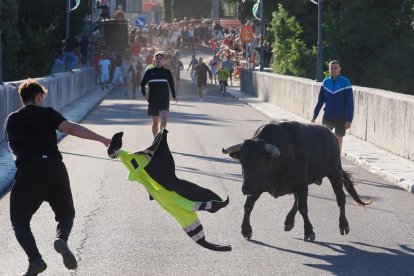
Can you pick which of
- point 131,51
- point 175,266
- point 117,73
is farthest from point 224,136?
point 131,51

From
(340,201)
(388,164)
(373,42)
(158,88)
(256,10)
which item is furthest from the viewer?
(256,10)

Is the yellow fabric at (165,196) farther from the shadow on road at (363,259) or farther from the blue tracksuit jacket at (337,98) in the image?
the blue tracksuit jacket at (337,98)

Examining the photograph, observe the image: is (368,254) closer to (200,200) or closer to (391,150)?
(200,200)

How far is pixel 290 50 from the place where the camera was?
51219 millimetres

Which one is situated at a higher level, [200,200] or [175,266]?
[200,200]

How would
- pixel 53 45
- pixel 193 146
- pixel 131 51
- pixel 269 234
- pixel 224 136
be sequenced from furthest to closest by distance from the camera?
pixel 131 51 → pixel 53 45 → pixel 224 136 → pixel 193 146 → pixel 269 234

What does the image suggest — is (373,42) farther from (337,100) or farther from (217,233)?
(217,233)

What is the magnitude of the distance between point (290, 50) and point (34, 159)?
1706 inches

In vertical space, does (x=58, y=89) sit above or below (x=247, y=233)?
below

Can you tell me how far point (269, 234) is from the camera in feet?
37.5

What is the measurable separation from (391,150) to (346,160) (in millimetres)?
1011

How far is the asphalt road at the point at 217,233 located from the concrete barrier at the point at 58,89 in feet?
10.3

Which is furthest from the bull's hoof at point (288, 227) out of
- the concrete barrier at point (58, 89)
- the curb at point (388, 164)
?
the concrete barrier at point (58, 89)

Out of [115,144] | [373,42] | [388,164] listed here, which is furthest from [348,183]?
[373,42]
